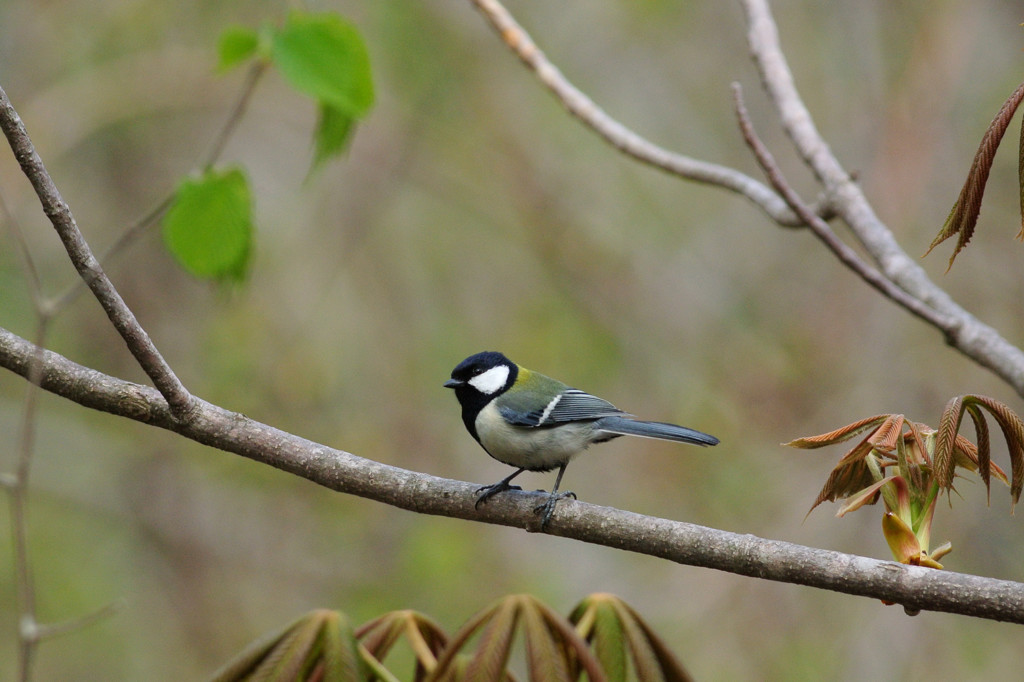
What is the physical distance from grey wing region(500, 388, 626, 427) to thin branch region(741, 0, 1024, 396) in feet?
3.57

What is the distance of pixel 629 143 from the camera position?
8.16ft

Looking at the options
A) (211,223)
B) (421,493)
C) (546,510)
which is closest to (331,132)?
(211,223)

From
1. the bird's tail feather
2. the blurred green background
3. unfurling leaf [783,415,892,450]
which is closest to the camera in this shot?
unfurling leaf [783,415,892,450]

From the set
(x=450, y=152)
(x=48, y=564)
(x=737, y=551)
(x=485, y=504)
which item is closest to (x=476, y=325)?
(x=450, y=152)

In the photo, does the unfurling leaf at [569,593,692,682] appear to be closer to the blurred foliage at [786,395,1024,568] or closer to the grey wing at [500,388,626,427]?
the blurred foliage at [786,395,1024,568]

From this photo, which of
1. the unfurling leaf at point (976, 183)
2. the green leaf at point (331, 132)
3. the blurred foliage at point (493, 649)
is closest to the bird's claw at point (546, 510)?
the blurred foliage at point (493, 649)

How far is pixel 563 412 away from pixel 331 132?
1277mm

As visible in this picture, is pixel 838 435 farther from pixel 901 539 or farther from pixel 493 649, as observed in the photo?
pixel 493 649

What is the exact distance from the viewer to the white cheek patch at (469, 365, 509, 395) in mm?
3250

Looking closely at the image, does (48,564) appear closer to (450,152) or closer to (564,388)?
(450,152)

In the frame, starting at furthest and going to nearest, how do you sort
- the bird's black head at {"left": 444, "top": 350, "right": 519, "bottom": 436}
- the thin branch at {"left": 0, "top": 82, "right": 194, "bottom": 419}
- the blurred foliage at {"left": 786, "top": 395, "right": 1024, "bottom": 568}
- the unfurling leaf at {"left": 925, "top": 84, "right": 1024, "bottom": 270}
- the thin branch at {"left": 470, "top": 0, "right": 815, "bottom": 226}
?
1. the bird's black head at {"left": 444, "top": 350, "right": 519, "bottom": 436}
2. the thin branch at {"left": 470, "top": 0, "right": 815, "bottom": 226}
3. the thin branch at {"left": 0, "top": 82, "right": 194, "bottom": 419}
4. the blurred foliage at {"left": 786, "top": 395, "right": 1024, "bottom": 568}
5. the unfurling leaf at {"left": 925, "top": 84, "right": 1024, "bottom": 270}

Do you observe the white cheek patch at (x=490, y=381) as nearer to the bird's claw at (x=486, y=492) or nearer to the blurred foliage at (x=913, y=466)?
the bird's claw at (x=486, y=492)

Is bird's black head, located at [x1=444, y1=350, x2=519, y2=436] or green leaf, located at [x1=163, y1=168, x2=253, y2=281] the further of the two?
bird's black head, located at [x1=444, y1=350, x2=519, y2=436]

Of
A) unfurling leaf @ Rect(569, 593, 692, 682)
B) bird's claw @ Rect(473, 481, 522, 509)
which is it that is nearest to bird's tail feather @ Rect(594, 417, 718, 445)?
bird's claw @ Rect(473, 481, 522, 509)
